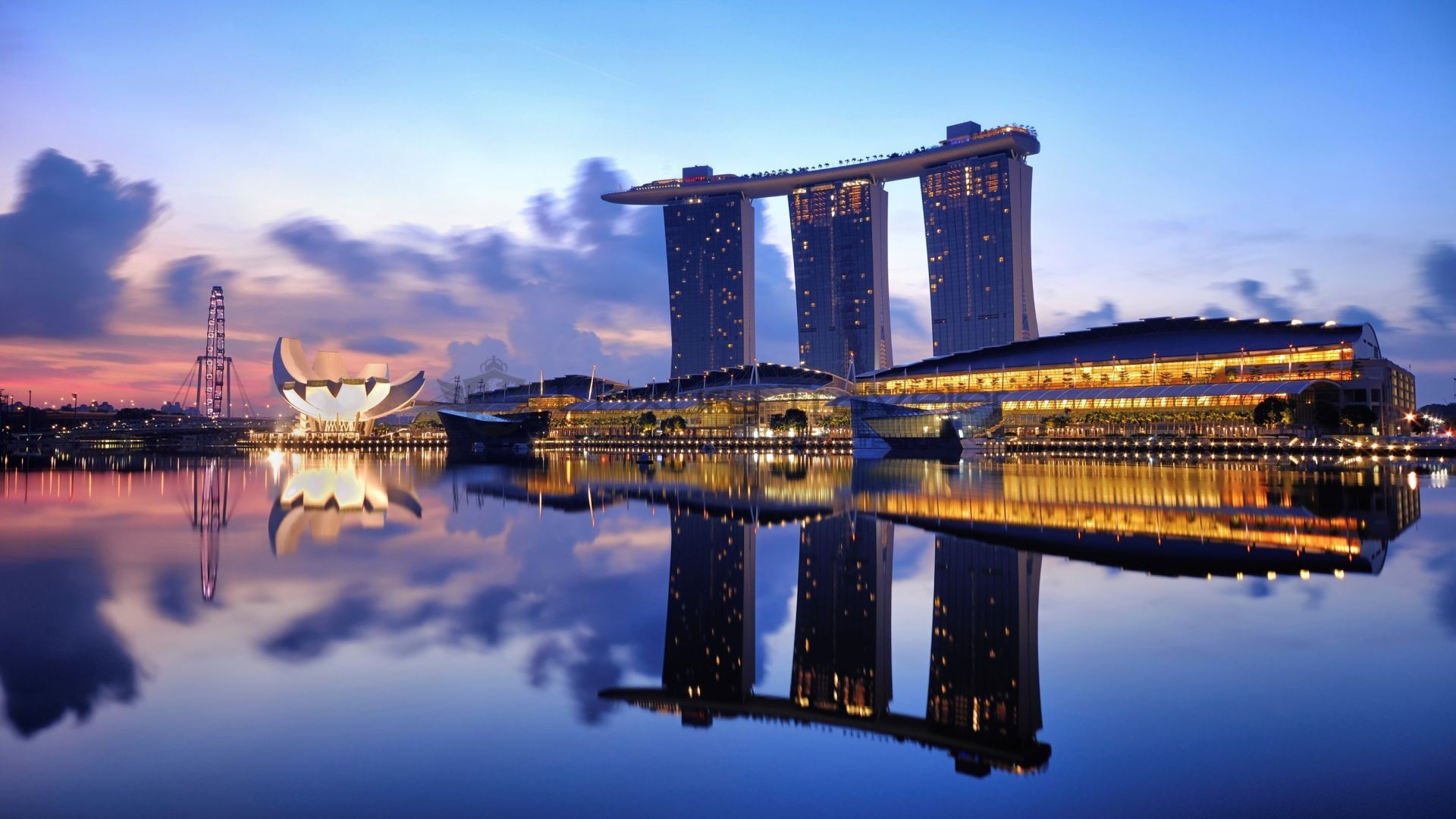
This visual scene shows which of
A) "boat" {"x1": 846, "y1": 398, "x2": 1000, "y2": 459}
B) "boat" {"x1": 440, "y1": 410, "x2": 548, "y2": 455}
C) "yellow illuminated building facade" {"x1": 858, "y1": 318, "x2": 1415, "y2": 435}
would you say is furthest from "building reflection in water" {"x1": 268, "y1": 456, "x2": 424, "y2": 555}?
"yellow illuminated building facade" {"x1": 858, "y1": 318, "x2": 1415, "y2": 435}

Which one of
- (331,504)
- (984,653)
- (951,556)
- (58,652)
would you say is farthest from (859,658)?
(331,504)

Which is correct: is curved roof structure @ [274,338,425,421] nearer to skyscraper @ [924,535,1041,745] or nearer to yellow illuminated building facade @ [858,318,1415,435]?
yellow illuminated building facade @ [858,318,1415,435]

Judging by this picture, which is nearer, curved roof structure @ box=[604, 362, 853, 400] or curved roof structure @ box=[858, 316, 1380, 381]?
curved roof structure @ box=[858, 316, 1380, 381]

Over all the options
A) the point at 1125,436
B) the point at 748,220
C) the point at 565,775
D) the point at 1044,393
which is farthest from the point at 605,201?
the point at 565,775

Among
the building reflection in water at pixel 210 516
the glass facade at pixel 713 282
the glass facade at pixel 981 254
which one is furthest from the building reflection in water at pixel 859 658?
the glass facade at pixel 713 282

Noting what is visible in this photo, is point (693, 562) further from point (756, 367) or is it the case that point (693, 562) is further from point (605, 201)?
point (605, 201)

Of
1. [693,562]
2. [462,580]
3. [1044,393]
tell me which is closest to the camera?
[462,580]
